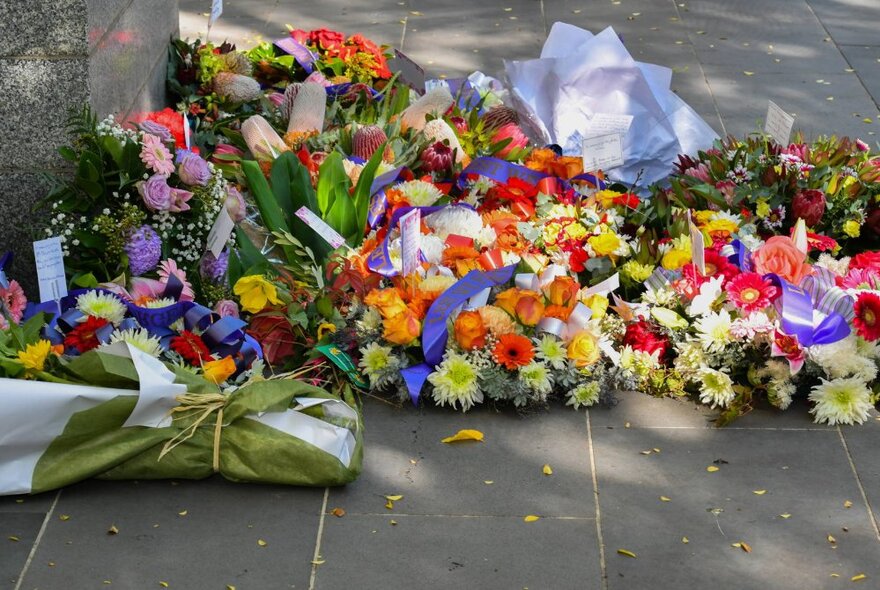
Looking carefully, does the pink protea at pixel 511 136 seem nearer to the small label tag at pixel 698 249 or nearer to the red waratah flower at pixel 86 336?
the small label tag at pixel 698 249

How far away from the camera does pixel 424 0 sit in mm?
6867

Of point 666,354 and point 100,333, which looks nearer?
point 100,333

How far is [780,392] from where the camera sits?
304 cm

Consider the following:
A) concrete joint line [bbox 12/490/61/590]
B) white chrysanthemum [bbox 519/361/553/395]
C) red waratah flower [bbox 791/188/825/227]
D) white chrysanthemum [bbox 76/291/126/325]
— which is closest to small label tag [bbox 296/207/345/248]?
white chrysanthemum [bbox 76/291/126/325]

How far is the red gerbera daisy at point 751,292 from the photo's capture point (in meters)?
3.13

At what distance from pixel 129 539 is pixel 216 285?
1001 millimetres

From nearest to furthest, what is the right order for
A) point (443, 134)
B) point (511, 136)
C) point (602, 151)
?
1. point (602, 151)
2. point (443, 134)
3. point (511, 136)

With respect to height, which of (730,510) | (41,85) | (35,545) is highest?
(41,85)

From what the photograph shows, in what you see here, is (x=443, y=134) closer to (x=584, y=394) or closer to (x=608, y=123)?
(x=608, y=123)

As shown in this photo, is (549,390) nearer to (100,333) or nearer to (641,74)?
(100,333)

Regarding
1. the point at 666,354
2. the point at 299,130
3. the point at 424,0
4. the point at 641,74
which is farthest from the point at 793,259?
the point at 424,0

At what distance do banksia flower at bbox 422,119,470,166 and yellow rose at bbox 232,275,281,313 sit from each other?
112cm

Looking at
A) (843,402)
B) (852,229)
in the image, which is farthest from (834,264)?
(843,402)

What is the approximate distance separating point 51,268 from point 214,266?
49cm
